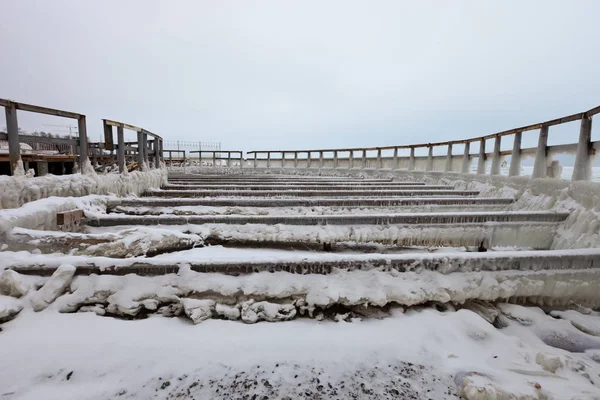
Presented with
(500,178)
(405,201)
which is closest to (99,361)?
(405,201)

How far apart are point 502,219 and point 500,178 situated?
2.38 meters

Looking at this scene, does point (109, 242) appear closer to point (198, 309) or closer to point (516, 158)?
Result: point (198, 309)

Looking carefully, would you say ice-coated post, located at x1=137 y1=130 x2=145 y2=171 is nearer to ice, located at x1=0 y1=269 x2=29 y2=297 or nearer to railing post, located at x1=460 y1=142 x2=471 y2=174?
ice, located at x1=0 y1=269 x2=29 y2=297

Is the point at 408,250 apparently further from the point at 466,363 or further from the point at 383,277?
the point at 466,363

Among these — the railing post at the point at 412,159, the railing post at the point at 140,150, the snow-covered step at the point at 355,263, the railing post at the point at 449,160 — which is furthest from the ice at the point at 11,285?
the railing post at the point at 412,159

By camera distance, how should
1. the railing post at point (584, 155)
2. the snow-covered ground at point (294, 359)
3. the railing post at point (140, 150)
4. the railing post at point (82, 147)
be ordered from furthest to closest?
the railing post at point (140, 150)
the railing post at point (82, 147)
the railing post at point (584, 155)
the snow-covered ground at point (294, 359)

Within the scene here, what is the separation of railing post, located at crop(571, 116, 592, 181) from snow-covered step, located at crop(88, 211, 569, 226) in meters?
0.69

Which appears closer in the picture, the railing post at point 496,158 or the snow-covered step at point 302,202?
the snow-covered step at point 302,202

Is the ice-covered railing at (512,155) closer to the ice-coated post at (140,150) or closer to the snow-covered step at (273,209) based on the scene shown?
the snow-covered step at (273,209)

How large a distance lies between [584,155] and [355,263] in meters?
3.45

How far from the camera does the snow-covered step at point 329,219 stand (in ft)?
9.50

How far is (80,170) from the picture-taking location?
384 cm

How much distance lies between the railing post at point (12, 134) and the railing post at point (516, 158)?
6.76 m

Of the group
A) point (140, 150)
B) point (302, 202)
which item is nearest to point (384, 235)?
point (302, 202)
